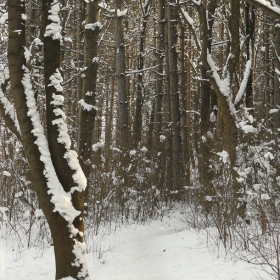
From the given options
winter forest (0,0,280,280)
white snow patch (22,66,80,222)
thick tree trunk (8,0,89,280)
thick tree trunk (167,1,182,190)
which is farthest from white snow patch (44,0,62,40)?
thick tree trunk (167,1,182,190)

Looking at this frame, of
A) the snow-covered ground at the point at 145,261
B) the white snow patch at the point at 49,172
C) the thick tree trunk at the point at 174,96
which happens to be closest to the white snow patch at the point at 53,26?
the white snow patch at the point at 49,172

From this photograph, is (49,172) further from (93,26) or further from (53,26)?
(93,26)

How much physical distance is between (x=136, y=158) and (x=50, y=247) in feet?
12.1

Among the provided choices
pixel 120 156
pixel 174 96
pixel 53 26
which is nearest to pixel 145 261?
pixel 120 156

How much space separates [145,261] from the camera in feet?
19.8

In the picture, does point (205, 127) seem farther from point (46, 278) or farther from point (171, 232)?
point (46, 278)

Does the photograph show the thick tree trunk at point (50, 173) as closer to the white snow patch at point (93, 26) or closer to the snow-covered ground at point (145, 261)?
the snow-covered ground at point (145, 261)

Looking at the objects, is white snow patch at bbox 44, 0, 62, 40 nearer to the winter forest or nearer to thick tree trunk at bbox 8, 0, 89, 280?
the winter forest

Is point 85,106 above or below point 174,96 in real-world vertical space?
below

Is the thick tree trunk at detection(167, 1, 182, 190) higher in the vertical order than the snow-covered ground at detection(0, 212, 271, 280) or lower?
higher

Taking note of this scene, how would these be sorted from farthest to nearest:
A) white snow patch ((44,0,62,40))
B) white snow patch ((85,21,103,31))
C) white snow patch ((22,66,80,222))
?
white snow patch ((85,21,103,31)) < white snow patch ((44,0,62,40)) < white snow patch ((22,66,80,222))

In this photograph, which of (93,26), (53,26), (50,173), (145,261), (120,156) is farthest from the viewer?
(120,156)

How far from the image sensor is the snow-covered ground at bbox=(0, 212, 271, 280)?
4980mm

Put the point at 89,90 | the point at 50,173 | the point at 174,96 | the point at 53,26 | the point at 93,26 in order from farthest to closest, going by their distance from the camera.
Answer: the point at 174,96 → the point at 89,90 → the point at 93,26 → the point at 53,26 → the point at 50,173
